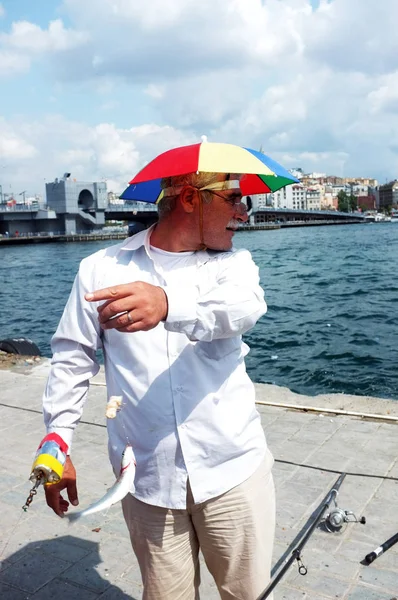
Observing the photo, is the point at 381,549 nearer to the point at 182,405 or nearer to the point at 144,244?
the point at 182,405

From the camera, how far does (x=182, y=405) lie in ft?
6.20

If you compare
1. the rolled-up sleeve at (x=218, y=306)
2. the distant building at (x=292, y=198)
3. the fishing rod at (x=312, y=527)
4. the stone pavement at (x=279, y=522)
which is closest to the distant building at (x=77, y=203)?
the stone pavement at (x=279, y=522)

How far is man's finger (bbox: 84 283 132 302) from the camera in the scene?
1.54 metres

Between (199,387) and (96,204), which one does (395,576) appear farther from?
(96,204)

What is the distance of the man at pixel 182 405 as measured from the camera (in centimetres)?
189

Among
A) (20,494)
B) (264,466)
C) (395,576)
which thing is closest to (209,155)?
(264,466)

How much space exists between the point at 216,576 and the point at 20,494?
257cm

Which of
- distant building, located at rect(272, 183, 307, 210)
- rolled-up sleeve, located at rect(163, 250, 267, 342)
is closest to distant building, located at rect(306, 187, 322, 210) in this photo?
distant building, located at rect(272, 183, 307, 210)

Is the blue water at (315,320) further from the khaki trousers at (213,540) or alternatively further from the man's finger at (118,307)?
the man's finger at (118,307)

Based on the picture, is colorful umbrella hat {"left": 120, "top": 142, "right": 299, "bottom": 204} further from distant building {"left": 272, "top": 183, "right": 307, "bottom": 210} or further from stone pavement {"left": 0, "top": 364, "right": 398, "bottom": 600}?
distant building {"left": 272, "top": 183, "right": 307, "bottom": 210}

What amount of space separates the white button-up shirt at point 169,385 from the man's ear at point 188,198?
0.52 ft

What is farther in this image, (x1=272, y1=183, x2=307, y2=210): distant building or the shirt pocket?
(x1=272, y1=183, x2=307, y2=210): distant building

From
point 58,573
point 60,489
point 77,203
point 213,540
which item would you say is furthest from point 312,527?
point 77,203

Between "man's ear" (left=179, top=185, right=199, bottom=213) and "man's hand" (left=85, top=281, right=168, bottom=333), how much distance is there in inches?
17.9
